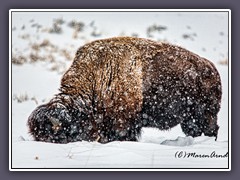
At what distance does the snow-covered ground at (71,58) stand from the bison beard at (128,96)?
47 millimetres

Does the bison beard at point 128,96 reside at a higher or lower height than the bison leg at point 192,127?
higher

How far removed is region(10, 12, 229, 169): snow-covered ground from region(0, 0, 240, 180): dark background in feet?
0.21

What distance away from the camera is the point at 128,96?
2.72m

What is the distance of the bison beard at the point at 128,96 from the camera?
2.71 metres

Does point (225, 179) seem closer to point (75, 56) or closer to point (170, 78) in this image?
point (170, 78)

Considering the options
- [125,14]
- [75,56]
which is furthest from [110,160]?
[125,14]

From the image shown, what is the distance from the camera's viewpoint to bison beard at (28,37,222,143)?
107 inches

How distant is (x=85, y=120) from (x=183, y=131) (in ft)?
2.01
